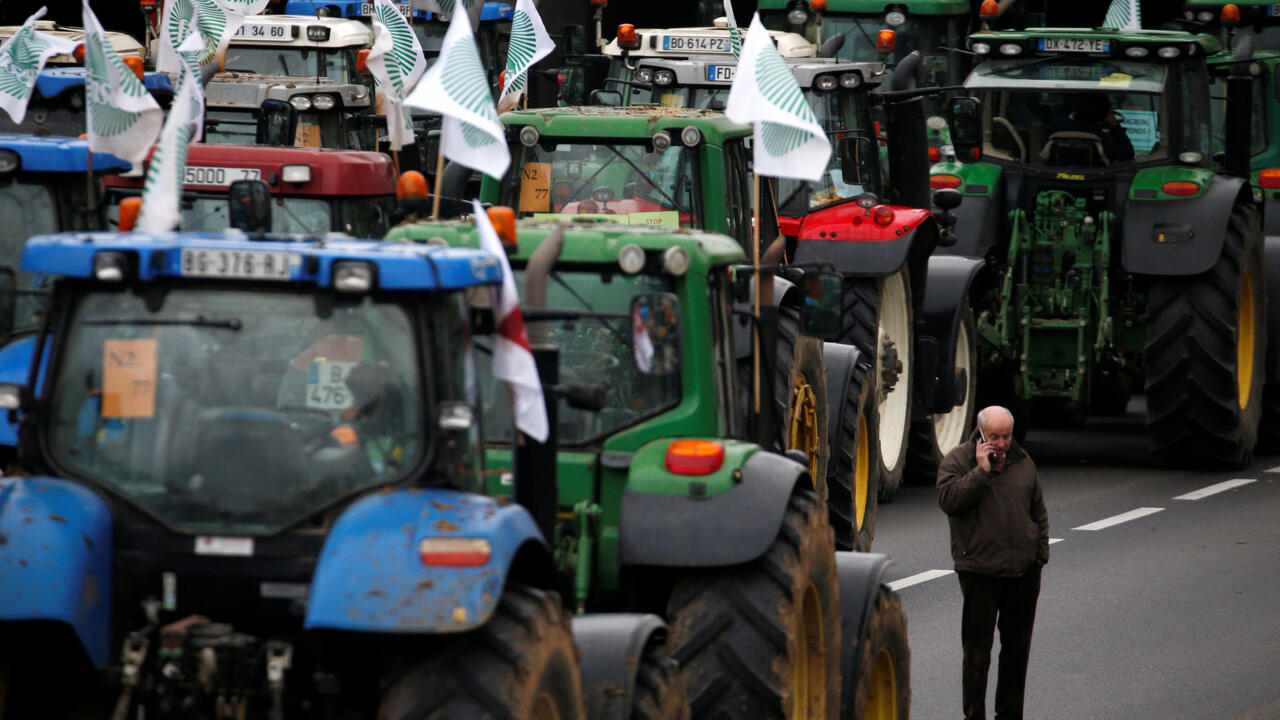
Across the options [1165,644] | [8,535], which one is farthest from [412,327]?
[1165,644]

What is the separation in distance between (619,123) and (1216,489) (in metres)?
6.61

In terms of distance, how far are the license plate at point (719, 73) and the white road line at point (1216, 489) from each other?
4.31m

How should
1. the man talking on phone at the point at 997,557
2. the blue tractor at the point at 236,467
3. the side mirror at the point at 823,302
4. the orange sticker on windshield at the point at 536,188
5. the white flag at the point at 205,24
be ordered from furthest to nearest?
the white flag at the point at 205,24
the orange sticker on windshield at the point at 536,188
the man talking on phone at the point at 997,557
the side mirror at the point at 823,302
the blue tractor at the point at 236,467

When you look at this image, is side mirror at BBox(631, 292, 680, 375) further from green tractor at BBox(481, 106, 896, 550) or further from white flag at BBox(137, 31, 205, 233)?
green tractor at BBox(481, 106, 896, 550)

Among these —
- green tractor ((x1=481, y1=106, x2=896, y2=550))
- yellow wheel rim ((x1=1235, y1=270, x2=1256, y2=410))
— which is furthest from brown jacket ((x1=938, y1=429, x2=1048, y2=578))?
yellow wheel rim ((x1=1235, y1=270, x2=1256, y2=410))

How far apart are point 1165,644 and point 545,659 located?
639cm

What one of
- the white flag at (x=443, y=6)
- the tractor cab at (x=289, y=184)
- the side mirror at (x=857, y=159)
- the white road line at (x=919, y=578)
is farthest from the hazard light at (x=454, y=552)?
the side mirror at (x=857, y=159)

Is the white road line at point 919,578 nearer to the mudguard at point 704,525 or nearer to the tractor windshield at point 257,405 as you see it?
the mudguard at point 704,525

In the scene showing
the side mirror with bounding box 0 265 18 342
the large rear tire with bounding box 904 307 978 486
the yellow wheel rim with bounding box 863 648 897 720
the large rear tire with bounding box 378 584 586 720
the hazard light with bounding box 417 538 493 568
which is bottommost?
the large rear tire with bounding box 904 307 978 486

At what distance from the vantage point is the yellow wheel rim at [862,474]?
41.9 feet

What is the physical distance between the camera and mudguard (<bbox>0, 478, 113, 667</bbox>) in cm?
513

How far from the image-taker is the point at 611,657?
A: 20.2ft

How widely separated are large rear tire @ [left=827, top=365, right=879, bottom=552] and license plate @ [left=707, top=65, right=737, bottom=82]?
275 centimetres

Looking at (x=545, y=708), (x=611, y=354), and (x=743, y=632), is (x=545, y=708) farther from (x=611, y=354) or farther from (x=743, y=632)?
(x=611, y=354)
